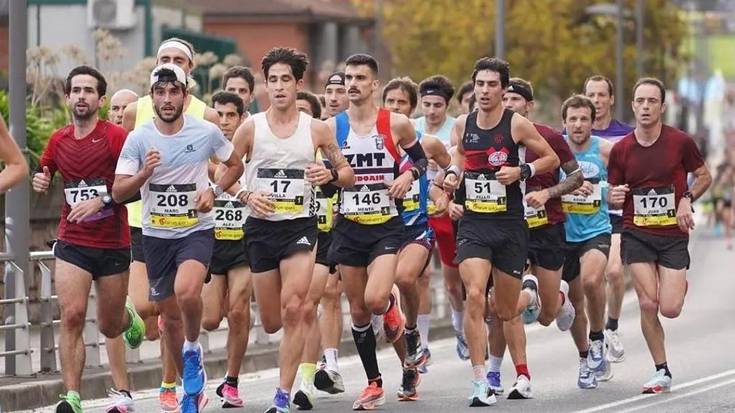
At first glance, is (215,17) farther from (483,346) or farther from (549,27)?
(483,346)

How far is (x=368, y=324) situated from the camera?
14.1m

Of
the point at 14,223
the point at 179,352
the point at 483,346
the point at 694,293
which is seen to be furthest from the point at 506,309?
the point at 694,293

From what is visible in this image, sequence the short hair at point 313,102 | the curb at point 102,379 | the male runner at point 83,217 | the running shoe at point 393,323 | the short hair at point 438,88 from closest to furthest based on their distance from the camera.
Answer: the male runner at point 83,217 → the curb at point 102,379 → the running shoe at point 393,323 → the short hair at point 313,102 → the short hair at point 438,88

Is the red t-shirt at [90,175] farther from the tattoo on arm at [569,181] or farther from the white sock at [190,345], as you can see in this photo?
the tattoo on arm at [569,181]

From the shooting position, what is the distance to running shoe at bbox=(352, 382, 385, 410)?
541 inches

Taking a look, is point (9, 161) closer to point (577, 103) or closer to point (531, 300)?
point (531, 300)

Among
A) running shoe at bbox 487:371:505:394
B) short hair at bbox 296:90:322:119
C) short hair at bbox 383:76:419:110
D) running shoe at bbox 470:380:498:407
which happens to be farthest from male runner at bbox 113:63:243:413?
short hair at bbox 383:76:419:110

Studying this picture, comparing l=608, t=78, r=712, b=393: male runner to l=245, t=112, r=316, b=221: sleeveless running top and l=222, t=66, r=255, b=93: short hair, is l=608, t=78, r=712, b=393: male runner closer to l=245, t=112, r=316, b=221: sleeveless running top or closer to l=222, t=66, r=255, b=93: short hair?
l=222, t=66, r=255, b=93: short hair

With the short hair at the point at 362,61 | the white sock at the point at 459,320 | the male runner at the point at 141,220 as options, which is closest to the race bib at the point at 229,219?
the male runner at the point at 141,220

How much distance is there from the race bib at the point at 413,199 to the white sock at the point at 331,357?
1.15 metres

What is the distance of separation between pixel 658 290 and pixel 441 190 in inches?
65.6

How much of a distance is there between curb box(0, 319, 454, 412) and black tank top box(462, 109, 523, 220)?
10.4 ft

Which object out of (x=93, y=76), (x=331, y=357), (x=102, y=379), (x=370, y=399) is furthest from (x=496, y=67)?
(x=102, y=379)

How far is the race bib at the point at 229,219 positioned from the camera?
14961 millimetres
